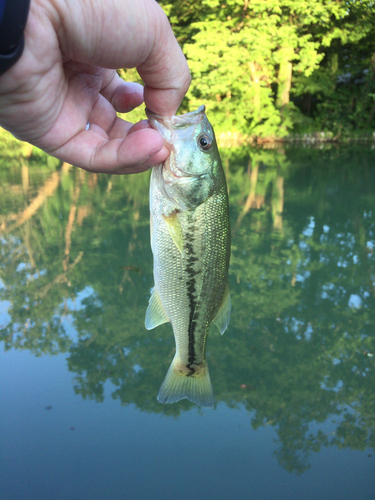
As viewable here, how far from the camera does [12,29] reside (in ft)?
3.61

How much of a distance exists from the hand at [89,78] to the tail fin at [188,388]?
1075mm

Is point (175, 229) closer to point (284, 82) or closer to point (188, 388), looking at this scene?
point (188, 388)

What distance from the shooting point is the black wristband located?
3.55ft

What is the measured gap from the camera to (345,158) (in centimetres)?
1329

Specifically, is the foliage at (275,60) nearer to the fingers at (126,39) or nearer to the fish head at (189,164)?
the fish head at (189,164)

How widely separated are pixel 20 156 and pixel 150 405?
36.1ft

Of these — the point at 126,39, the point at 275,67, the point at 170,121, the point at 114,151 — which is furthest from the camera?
the point at 275,67

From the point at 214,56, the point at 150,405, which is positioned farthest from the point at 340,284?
the point at 214,56

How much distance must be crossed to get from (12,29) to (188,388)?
66.2 inches

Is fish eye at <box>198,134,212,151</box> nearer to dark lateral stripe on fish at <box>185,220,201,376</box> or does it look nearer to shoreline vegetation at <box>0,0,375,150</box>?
dark lateral stripe on fish at <box>185,220,201,376</box>

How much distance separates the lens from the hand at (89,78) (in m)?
1.25

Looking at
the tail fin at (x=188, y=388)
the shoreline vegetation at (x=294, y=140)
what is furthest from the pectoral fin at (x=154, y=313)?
the shoreline vegetation at (x=294, y=140)

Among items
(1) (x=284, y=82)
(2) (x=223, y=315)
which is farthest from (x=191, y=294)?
(1) (x=284, y=82)

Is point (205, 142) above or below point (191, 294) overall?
above
